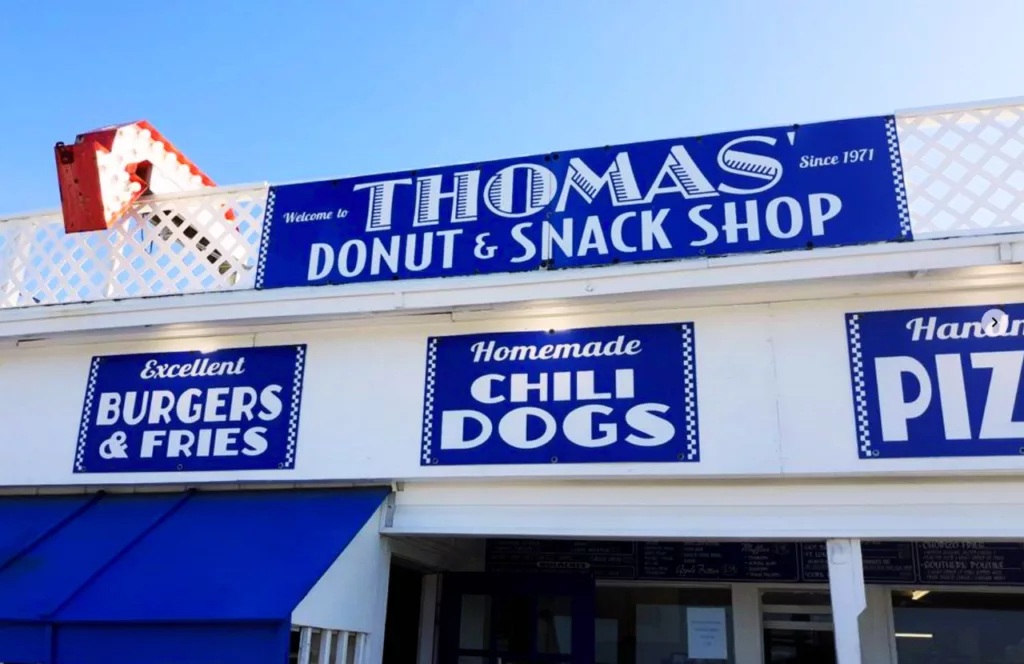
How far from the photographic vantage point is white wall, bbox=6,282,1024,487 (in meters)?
5.54

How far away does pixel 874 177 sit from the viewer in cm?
582

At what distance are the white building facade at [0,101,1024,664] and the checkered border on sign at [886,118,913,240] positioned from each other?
2cm

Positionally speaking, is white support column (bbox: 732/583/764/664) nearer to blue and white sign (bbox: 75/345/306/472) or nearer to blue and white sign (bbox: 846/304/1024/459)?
blue and white sign (bbox: 846/304/1024/459)

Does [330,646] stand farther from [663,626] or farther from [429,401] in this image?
[663,626]

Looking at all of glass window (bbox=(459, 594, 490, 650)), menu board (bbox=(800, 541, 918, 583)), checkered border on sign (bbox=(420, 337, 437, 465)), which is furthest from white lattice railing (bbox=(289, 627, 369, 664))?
menu board (bbox=(800, 541, 918, 583))

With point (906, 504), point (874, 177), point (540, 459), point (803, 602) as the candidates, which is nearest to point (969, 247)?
point (874, 177)

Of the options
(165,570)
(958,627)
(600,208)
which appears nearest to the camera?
(165,570)

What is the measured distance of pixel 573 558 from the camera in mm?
7855

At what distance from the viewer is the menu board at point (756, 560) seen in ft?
23.0

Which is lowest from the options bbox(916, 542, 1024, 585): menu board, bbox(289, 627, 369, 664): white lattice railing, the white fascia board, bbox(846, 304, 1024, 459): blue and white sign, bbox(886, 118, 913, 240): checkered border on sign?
bbox(289, 627, 369, 664): white lattice railing

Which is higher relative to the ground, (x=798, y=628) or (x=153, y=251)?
(x=153, y=251)

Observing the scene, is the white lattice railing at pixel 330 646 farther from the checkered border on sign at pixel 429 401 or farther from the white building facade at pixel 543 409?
the checkered border on sign at pixel 429 401

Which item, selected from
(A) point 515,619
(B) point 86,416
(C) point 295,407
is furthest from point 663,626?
(B) point 86,416

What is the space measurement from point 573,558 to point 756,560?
1.53 meters
